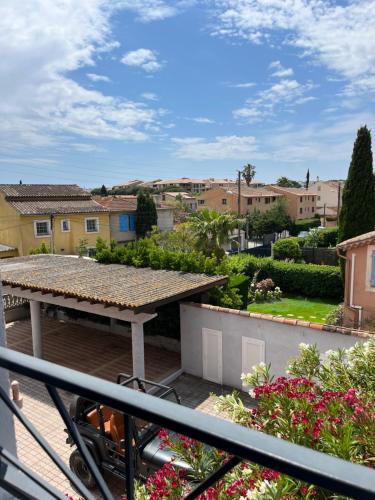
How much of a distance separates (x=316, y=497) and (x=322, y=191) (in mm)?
79432

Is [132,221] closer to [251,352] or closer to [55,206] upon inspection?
[55,206]

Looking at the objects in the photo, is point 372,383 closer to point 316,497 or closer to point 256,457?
point 316,497

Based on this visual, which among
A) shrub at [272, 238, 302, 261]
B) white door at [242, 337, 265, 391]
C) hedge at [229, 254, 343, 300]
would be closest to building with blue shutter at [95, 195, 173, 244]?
shrub at [272, 238, 302, 261]

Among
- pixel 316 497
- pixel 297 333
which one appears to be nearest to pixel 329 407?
pixel 316 497

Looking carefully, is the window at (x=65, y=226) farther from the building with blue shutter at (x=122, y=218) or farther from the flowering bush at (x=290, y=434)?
the flowering bush at (x=290, y=434)

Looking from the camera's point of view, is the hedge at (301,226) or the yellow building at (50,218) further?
the hedge at (301,226)

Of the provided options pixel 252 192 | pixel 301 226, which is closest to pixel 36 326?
pixel 301 226

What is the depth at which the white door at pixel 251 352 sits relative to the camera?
1102 centimetres

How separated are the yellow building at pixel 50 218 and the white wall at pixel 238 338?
20.7 m

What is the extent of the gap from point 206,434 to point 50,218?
33.0m

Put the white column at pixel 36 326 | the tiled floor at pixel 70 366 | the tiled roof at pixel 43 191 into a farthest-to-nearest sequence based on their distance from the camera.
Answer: the tiled roof at pixel 43 191
the white column at pixel 36 326
the tiled floor at pixel 70 366

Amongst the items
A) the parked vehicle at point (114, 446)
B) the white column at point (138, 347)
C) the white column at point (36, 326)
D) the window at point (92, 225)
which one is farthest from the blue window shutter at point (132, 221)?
the parked vehicle at point (114, 446)

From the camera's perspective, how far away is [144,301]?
10227 millimetres

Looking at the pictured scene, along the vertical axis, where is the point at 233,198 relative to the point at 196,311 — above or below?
above
